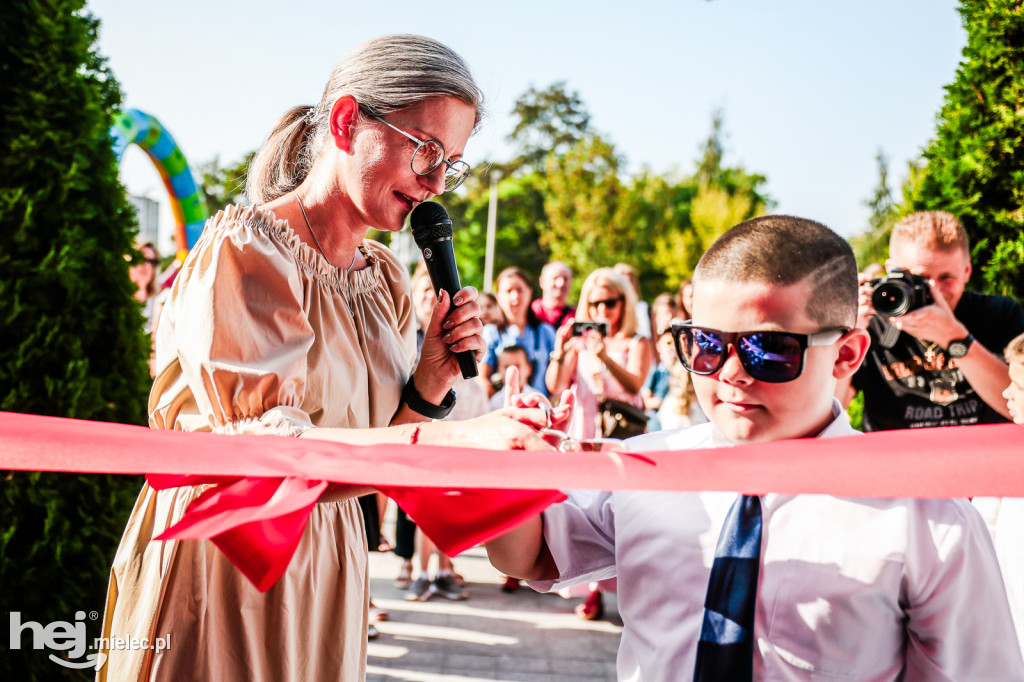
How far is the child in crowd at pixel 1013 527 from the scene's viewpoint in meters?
2.39

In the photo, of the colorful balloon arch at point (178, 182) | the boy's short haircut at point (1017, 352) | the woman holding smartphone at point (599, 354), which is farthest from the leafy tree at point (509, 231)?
the boy's short haircut at point (1017, 352)

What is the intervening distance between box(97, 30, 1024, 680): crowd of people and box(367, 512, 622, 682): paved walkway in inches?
108

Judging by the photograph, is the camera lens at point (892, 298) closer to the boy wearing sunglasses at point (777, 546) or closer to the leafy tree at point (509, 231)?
the boy wearing sunglasses at point (777, 546)

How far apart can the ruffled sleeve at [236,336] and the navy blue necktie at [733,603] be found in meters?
0.80

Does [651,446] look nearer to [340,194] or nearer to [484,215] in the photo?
[340,194]

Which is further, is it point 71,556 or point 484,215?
point 484,215

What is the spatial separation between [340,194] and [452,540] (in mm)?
992

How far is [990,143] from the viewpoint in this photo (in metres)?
4.16

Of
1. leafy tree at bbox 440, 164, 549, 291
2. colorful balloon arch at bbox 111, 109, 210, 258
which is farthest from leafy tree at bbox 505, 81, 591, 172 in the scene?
A: colorful balloon arch at bbox 111, 109, 210, 258

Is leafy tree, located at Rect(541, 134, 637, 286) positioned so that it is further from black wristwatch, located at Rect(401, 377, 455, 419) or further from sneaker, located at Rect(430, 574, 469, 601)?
black wristwatch, located at Rect(401, 377, 455, 419)

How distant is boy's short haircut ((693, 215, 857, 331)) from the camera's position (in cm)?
146

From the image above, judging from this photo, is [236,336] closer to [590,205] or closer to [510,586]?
[510,586]

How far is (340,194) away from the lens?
1.91 m

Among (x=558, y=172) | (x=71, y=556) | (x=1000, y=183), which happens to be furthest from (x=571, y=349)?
(x=558, y=172)
